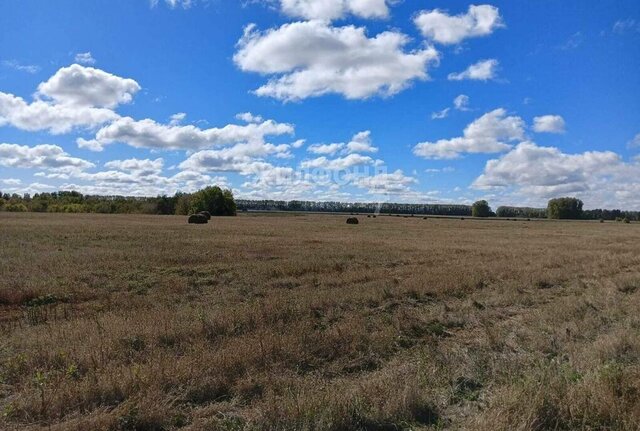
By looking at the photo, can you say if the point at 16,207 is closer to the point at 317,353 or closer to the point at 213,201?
the point at 213,201

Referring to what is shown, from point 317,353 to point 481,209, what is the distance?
188377 mm

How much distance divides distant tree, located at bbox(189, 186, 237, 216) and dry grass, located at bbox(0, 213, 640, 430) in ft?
379

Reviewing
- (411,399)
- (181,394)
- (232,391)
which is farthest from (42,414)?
(411,399)

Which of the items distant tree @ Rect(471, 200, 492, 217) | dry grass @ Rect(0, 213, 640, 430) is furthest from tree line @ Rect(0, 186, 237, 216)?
dry grass @ Rect(0, 213, 640, 430)

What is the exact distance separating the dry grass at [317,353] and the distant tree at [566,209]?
578 feet

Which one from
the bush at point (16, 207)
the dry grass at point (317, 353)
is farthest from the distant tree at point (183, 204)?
the dry grass at point (317, 353)

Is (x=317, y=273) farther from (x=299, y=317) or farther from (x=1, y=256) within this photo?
(x=1, y=256)

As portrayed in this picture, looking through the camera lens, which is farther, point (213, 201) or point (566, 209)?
point (566, 209)

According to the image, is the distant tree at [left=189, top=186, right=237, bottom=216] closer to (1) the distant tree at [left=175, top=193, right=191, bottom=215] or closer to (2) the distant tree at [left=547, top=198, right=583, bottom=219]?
(1) the distant tree at [left=175, top=193, right=191, bottom=215]

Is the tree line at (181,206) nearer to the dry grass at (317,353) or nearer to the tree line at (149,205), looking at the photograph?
the tree line at (149,205)

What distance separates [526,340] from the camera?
28.4 ft

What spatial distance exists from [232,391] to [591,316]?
27.5ft

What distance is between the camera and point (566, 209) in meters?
174

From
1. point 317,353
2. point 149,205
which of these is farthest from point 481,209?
point 317,353
